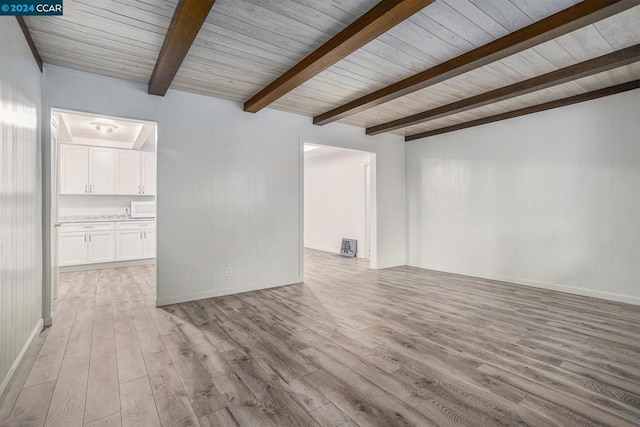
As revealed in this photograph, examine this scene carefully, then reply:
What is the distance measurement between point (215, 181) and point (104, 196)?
4.11 meters

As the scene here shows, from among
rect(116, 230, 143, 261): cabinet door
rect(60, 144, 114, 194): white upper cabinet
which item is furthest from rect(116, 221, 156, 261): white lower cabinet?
rect(60, 144, 114, 194): white upper cabinet

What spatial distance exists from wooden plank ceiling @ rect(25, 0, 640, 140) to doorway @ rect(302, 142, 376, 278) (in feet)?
10.6

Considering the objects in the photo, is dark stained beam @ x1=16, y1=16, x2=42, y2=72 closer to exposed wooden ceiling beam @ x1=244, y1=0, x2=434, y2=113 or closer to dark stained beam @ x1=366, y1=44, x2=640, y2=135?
exposed wooden ceiling beam @ x1=244, y1=0, x2=434, y2=113

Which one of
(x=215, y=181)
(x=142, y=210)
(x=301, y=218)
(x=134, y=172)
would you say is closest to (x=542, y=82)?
(x=301, y=218)

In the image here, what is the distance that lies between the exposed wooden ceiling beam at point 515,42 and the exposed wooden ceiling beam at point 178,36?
2193 mm

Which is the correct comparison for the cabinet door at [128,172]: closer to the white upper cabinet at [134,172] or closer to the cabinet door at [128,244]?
the white upper cabinet at [134,172]

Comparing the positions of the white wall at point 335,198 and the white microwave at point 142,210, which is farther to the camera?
the white wall at point 335,198

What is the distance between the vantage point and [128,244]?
20.1 feet

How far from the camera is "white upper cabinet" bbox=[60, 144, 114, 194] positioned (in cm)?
585

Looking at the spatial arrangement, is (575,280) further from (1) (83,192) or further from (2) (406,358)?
(1) (83,192)

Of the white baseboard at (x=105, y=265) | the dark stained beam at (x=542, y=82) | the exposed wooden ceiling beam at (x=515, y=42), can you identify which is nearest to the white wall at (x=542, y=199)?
the dark stained beam at (x=542, y=82)

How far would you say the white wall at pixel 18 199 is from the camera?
1.87m

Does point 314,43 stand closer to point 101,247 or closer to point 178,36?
point 178,36

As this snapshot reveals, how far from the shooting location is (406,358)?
2.34 metres
